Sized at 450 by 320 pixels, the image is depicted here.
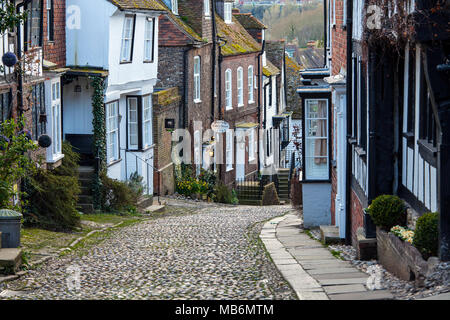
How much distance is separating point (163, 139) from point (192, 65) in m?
4.30

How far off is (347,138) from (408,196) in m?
3.97

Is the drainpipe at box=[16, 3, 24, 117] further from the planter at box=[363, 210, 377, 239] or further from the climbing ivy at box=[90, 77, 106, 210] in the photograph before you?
the planter at box=[363, 210, 377, 239]

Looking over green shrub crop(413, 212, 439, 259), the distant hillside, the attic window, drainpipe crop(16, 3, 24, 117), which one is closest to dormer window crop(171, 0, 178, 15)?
the attic window

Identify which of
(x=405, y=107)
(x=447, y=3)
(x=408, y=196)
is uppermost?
(x=447, y=3)

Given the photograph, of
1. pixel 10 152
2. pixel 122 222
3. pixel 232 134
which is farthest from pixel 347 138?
pixel 232 134

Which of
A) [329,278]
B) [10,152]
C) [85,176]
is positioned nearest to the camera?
[329,278]

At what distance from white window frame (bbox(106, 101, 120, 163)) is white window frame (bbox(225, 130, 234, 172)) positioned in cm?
1268

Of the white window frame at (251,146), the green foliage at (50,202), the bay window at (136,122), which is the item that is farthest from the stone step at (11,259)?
the white window frame at (251,146)

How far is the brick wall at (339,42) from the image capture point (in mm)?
16011

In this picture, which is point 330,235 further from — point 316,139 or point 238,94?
point 238,94

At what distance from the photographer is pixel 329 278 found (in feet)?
35.1

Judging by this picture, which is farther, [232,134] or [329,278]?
[232,134]

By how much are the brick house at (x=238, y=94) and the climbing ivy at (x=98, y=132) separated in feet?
44.4

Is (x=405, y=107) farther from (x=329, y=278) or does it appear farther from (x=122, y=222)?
(x=122, y=222)
